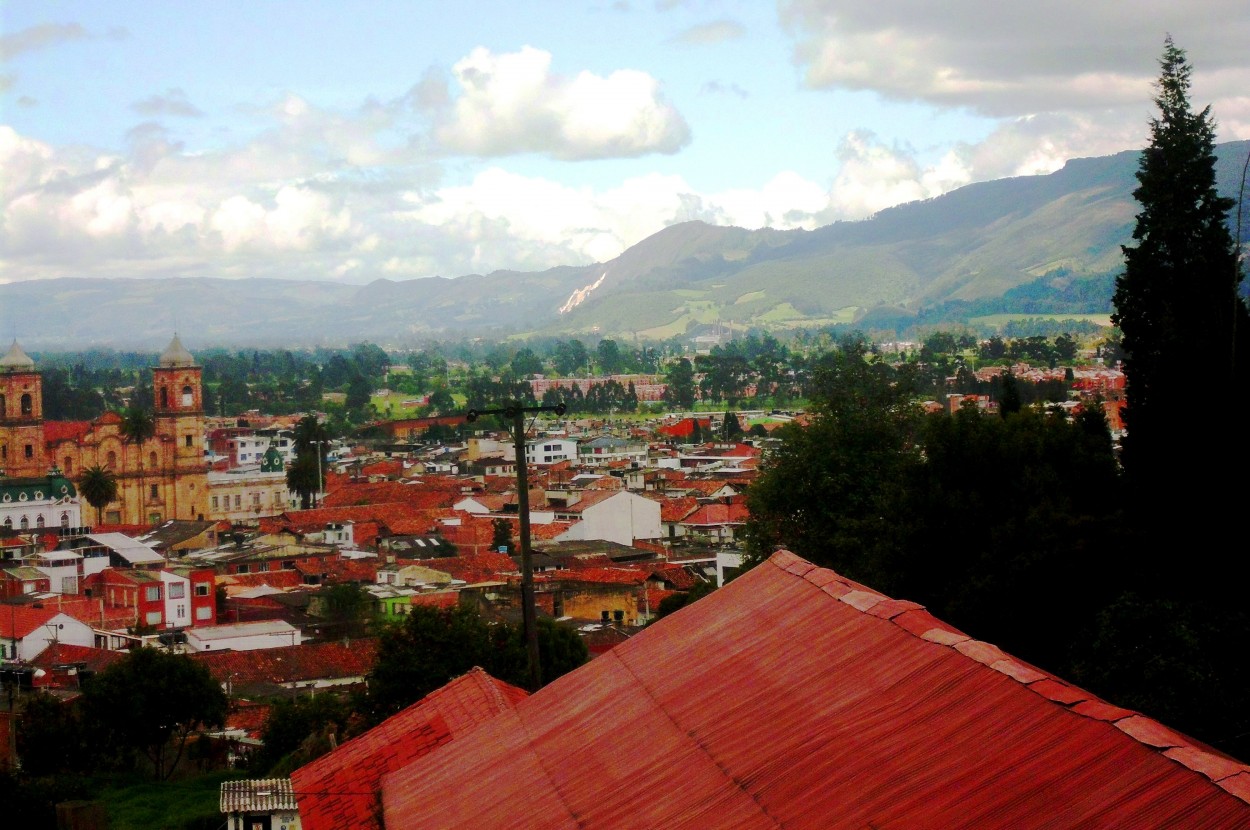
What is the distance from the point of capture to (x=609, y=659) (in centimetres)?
863

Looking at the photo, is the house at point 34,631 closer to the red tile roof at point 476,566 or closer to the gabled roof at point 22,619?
the gabled roof at point 22,619

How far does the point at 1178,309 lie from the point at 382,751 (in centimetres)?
847

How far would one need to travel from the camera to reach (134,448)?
6644 cm

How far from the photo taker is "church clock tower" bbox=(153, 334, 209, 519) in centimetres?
6581

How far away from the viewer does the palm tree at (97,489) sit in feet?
198

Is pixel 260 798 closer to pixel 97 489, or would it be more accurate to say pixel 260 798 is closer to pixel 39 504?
pixel 39 504

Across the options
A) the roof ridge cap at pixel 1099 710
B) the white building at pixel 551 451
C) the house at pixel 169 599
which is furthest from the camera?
the white building at pixel 551 451

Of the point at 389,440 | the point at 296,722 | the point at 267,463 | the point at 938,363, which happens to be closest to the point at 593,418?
the point at 389,440

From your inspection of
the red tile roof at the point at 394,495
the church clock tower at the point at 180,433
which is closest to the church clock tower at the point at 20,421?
the church clock tower at the point at 180,433

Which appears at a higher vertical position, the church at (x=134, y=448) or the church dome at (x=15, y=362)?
the church dome at (x=15, y=362)

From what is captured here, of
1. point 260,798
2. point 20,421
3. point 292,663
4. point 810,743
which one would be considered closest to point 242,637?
point 292,663

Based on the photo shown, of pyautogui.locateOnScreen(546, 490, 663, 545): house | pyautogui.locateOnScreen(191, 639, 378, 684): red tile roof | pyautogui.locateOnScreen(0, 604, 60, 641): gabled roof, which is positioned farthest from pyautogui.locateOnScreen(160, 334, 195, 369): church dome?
pyautogui.locateOnScreen(191, 639, 378, 684): red tile roof

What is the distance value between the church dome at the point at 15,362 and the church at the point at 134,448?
0.16 ft

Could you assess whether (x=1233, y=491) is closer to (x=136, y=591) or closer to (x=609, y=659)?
(x=609, y=659)
